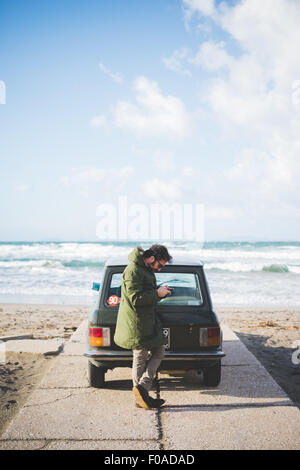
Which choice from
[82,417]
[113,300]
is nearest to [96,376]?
[82,417]

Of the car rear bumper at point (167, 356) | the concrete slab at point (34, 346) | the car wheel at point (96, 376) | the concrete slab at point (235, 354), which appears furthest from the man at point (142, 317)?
the concrete slab at point (34, 346)

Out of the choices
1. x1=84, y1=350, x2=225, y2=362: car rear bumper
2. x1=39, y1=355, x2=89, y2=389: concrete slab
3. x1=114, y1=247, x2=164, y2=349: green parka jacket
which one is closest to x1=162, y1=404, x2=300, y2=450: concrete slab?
x1=84, y1=350, x2=225, y2=362: car rear bumper

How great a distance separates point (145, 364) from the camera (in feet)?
13.1

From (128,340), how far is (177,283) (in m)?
1.48

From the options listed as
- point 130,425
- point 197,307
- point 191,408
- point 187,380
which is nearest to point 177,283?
point 197,307

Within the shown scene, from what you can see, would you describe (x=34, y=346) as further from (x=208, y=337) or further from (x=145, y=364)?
(x=208, y=337)

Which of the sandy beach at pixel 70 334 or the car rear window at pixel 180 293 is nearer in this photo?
the car rear window at pixel 180 293

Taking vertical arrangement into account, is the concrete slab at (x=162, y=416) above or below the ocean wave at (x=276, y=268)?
above

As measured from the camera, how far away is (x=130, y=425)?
361cm

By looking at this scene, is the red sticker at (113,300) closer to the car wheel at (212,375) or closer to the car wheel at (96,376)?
the car wheel at (96,376)

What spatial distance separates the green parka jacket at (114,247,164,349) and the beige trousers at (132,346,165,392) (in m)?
0.14

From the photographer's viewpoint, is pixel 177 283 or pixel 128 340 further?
pixel 177 283

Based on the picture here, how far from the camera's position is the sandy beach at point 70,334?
4.87m
